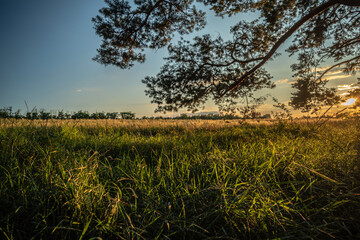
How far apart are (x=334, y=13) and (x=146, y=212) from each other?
30.8 feet

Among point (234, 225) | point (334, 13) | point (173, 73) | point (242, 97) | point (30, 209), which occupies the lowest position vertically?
point (234, 225)

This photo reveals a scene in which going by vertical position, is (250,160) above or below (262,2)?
below

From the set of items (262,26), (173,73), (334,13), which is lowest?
(173,73)

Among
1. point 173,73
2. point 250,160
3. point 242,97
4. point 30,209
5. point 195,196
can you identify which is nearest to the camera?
point 30,209

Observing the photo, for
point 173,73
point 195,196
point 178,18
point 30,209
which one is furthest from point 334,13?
point 30,209

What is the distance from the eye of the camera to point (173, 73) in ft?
20.0

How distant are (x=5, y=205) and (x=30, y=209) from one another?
0.25 m

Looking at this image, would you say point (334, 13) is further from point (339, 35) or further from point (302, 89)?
point (302, 89)

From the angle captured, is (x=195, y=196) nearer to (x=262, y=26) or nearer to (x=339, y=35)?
(x=262, y=26)

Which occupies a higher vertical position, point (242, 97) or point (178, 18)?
point (178, 18)

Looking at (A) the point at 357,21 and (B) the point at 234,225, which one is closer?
(B) the point at 234,225

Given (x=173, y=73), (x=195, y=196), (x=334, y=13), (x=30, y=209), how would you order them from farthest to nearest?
(x=334, y=13)
(x=173, y=73)
(x=195, y=196)
(x=30, y=209)

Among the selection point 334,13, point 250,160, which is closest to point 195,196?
point 250,160

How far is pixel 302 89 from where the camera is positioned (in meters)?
6.85
